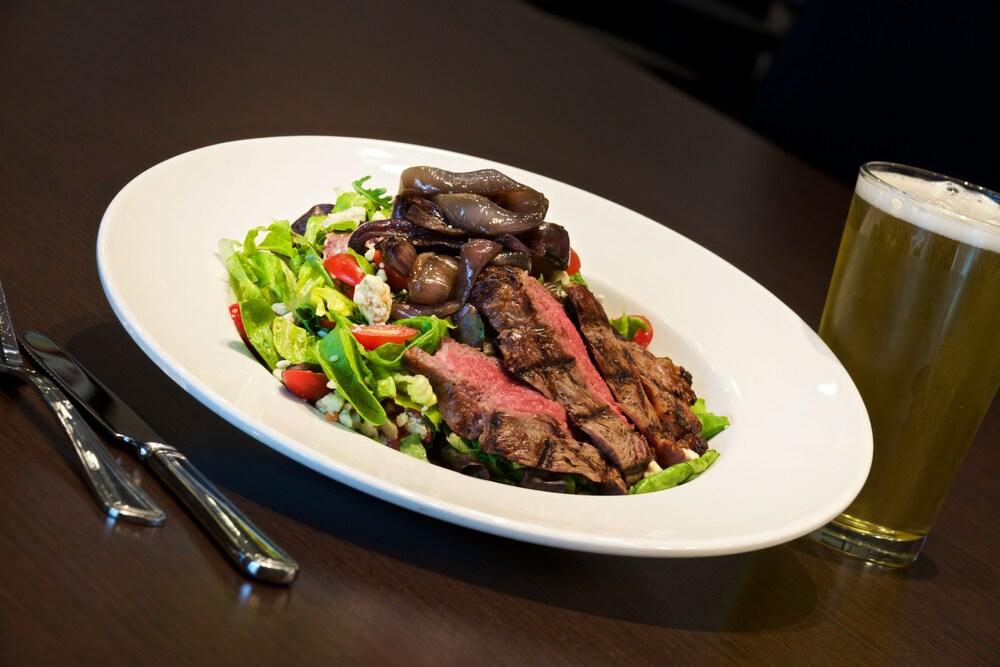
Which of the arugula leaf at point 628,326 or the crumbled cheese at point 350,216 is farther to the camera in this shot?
the arugula leaf at point 628,326

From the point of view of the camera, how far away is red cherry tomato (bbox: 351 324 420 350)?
1.96 meters

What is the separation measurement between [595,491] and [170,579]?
79 cm

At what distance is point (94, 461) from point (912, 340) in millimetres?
1458

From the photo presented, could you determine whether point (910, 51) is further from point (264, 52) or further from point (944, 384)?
point (944, 384)

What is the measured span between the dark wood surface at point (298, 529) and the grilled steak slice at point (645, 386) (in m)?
0.29

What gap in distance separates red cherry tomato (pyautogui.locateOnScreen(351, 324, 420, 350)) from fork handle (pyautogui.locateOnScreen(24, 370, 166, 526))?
21.8 inches

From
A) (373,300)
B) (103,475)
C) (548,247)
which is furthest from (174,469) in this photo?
A: (548,247)

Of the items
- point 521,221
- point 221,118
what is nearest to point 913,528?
point 521,221

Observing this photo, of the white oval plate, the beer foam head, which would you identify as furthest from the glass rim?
the white oval plate

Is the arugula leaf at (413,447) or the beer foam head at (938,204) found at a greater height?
the beer foam head at (938,204)

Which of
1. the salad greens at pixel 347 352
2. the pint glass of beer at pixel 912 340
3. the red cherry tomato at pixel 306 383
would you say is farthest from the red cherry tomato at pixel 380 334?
the pint glass of beer at pixel 912 340

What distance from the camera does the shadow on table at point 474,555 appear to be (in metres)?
1.55

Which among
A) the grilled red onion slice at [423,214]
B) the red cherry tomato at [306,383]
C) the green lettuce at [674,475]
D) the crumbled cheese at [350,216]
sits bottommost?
the green lettuce at [674,475]

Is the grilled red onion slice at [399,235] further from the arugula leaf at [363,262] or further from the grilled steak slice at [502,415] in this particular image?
the grilled steak slice at [502,415]
